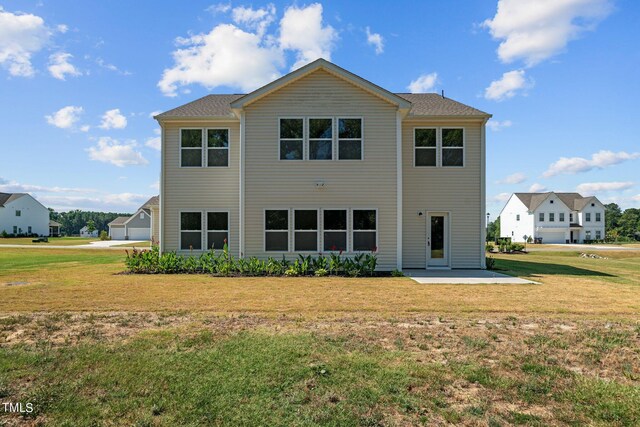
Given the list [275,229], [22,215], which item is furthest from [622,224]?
[22,215]

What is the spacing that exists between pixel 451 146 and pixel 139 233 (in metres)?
51.8

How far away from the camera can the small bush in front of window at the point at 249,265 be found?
1279cm

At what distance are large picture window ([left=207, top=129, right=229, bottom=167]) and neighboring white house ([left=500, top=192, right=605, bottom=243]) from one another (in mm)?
50505

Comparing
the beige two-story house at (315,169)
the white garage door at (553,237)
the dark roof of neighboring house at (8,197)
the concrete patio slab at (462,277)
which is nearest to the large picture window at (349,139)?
the beige two-story house at (315,169)

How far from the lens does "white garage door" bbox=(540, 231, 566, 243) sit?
52500mm

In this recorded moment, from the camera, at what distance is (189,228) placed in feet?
47.3

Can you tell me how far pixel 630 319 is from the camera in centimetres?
657

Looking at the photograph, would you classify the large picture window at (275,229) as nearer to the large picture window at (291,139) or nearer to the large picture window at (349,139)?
the large picture window at (291,139)

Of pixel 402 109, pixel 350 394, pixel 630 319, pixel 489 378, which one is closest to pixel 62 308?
pixel 350 394

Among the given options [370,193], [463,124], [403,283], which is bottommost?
[403,283]

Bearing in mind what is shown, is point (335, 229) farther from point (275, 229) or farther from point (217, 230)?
point (217, 230)

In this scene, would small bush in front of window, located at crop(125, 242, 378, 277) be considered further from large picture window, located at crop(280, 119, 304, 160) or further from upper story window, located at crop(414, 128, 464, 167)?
upper story window, located at crop(414, 128, 464, 167)

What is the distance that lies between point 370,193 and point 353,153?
1591 mm

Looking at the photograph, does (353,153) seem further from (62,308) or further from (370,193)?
(62,308)
